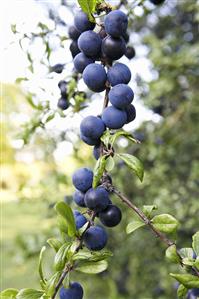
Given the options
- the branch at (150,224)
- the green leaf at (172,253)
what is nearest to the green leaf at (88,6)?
the branch at (150,224)

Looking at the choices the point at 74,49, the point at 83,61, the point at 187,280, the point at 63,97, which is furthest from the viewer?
the point at 63,97

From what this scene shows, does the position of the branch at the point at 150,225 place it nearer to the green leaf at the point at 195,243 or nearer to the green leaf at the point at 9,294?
the green leaf at the point at 195,243

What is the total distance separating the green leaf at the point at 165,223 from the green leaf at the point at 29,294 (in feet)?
0.66

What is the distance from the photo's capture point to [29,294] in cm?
63

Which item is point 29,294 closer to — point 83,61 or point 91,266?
point 91,266

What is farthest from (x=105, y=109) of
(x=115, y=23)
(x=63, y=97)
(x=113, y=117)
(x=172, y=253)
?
(x=63, y=97)

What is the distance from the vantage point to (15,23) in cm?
104

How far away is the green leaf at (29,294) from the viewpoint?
62 centimetres

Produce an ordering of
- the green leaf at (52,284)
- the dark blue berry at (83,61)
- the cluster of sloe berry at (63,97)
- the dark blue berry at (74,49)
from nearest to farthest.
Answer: the green leaf at (52,284), the dark blue berry at (83,61), the dark blue berry at (74,49), the cluster of sloe berry at (63,97)

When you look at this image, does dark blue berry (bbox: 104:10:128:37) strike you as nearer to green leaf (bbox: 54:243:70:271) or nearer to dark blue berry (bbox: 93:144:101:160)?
dark blue berry (bbox: 93:144:101:160)

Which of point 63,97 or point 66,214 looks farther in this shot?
point 63,97

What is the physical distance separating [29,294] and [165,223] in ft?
0.74

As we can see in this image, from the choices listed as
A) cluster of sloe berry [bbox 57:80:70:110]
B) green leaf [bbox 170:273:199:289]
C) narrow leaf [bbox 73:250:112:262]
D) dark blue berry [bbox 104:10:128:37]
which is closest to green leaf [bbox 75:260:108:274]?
narrow leaf [bbox 73:250:112:262]

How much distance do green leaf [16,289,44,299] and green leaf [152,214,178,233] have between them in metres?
0.20
